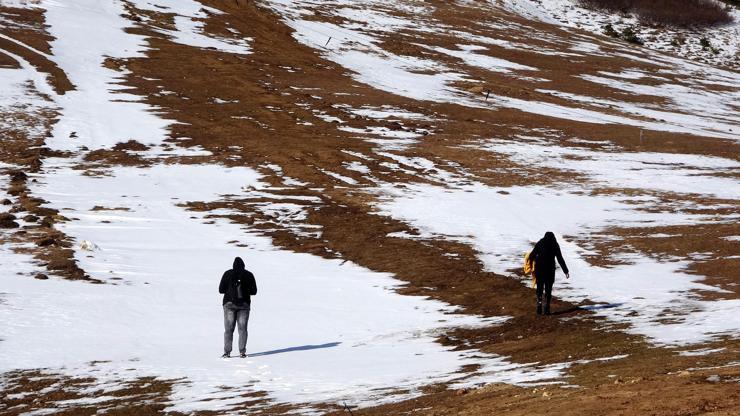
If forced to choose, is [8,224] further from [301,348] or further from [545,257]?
[545,257]

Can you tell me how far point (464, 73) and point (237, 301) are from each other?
4881 centimetres

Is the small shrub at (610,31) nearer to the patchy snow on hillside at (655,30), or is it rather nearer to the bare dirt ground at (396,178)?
the patchy snow on hillside at (655,30)

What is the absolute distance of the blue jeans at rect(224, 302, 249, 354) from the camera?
15.4m

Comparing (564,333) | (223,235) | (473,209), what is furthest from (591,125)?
(564,333)

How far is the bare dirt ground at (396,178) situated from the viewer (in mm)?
11883

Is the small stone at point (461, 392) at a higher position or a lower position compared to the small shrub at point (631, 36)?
higher

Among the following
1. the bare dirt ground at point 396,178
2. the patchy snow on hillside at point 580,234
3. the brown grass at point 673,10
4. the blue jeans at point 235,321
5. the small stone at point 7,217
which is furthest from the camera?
the brown grass at point 673,10

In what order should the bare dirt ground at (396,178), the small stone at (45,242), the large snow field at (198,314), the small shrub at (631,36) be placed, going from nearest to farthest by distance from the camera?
1. the bare dirt ground at (396,178)
2. the large snow field at (198,314)
3. the small stone at (45,242)
4. the small shrub at (631,36)

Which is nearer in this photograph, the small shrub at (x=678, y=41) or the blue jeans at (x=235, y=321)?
the blue jeans at (x=235, y=321)

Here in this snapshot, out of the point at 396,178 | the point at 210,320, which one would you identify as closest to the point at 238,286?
the point at 210,320

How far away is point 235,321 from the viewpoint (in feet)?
50.9

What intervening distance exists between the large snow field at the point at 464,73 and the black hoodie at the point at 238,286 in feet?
124

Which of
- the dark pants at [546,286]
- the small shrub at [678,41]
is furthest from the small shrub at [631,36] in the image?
the dark pants at [546,286]

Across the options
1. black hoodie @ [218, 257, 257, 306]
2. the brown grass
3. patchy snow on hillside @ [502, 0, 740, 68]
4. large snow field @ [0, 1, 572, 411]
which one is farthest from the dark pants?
the brown grass
